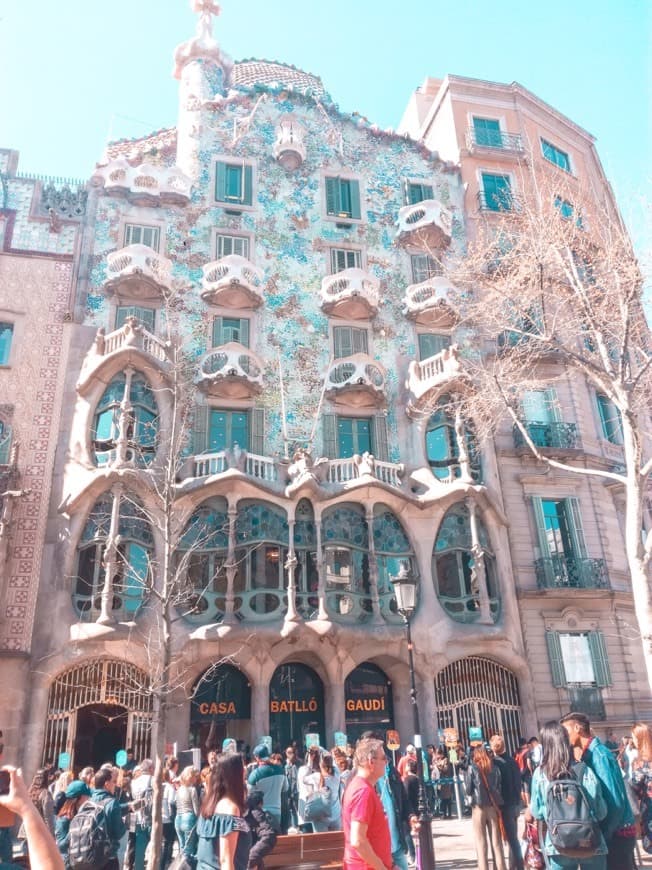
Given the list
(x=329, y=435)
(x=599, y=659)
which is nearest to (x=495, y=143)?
(x=329, y=435)

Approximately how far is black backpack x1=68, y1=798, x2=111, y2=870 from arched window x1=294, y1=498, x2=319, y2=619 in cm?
1230

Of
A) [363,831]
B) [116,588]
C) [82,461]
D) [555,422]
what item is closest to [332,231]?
[555,422]

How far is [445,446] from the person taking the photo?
21688mm

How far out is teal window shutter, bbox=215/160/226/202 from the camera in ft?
82.2

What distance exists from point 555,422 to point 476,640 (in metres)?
8.27

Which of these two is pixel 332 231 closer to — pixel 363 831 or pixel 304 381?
pixel 304 381

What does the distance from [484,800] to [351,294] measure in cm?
1730

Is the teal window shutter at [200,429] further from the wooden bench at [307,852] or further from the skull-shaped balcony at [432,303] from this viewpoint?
the wooden bench at [307,852]

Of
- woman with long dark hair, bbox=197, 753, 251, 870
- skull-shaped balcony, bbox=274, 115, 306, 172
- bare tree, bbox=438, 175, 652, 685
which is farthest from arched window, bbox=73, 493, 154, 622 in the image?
skull-shaped balcony, bbox=274, 115, 306, 172

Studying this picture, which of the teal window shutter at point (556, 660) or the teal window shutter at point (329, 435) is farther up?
the teal window shutter at point (329, 435)

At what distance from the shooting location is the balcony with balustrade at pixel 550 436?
22688mm

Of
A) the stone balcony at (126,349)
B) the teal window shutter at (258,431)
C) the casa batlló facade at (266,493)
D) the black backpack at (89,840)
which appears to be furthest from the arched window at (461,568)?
the black backpack at (89,840)

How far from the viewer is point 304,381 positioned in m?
22.7

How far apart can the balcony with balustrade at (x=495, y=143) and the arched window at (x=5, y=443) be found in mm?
20457
